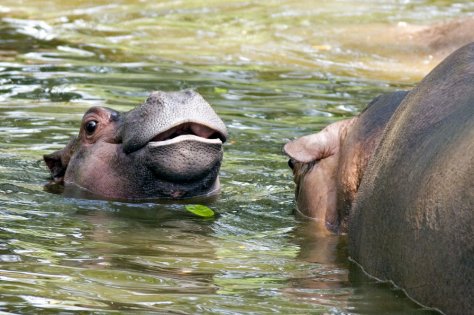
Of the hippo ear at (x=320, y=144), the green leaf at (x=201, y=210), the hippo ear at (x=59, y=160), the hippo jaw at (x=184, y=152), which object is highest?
the hippo ear at (x=320, y=144)

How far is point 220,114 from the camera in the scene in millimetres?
9766

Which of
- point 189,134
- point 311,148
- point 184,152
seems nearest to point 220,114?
point 189,134

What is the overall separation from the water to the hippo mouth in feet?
1.32

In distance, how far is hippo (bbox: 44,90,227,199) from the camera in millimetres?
6887

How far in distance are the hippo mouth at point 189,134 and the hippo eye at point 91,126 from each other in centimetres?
75

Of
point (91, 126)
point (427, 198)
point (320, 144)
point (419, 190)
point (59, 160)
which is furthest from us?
point (59, 160)

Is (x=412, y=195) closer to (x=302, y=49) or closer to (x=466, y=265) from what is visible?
(x=466, y=265)

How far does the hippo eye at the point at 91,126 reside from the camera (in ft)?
25.1

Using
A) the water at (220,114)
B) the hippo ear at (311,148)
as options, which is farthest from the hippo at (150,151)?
the hippo ear at (311,148)

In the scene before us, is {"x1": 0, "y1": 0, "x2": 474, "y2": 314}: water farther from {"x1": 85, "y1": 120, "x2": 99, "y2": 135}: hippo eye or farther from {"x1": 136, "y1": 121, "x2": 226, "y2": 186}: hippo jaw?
{"x1": 85, "y1": 120, "x2": 99, "y2": 135}: hippo eye

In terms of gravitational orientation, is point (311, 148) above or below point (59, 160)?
above

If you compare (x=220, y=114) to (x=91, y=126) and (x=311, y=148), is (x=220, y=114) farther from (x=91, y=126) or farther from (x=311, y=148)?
(x=311, y=148)

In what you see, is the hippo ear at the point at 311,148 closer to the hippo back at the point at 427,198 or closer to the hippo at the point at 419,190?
the hippo at the point at 419,190

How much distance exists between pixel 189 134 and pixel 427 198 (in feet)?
8.63
